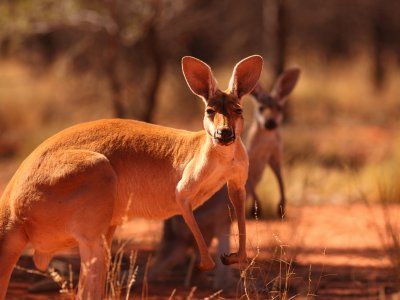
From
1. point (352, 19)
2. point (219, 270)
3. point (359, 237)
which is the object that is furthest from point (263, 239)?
point (352, 19)

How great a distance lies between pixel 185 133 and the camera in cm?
508

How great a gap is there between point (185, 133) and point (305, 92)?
51.8 feet

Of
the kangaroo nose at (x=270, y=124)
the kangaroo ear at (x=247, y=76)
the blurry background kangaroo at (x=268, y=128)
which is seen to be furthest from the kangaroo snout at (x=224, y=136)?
the kangaroo nose at (x=270, y=124)

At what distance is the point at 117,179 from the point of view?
4.77 metres

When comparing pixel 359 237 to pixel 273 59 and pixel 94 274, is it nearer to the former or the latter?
pixel 94 274

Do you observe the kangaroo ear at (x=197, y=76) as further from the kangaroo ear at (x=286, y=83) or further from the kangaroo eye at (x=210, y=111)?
the kangaroo ear at (x=286, y=83)

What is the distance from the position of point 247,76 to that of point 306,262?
10.3 ft

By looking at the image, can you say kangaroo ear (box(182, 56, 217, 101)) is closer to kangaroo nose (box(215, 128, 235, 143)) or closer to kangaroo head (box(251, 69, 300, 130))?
kangaroo nose (box(215, 128, 235, 143))

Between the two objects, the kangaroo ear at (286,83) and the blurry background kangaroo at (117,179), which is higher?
the kangaroo ear at (286,83)

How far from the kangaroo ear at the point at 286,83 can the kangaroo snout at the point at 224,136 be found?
12.7ft

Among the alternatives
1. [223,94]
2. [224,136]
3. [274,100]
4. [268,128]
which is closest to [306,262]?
[268,128]

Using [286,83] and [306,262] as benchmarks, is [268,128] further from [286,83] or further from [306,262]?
[306,262]

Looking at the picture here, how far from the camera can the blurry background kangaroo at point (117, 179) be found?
180 inches

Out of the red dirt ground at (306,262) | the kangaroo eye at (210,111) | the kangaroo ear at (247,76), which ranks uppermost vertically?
→ the kangaroo ear at (247,76)
